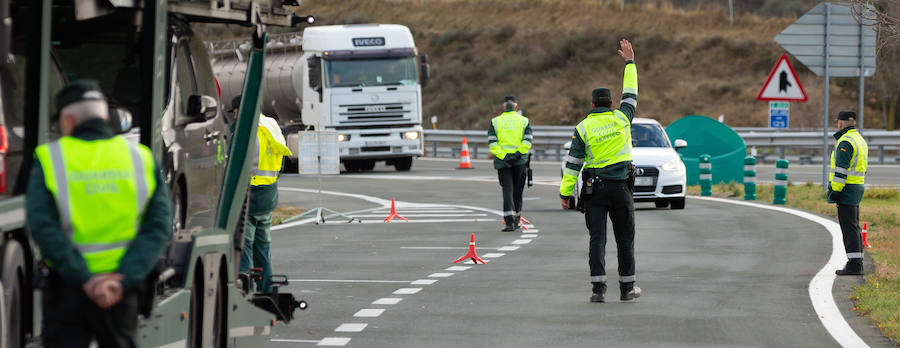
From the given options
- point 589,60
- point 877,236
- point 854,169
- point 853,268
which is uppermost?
point 589,60

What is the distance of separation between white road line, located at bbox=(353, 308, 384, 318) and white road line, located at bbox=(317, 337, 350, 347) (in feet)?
4.01

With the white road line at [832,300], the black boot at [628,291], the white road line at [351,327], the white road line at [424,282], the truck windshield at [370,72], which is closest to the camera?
the white road line at [832,300]

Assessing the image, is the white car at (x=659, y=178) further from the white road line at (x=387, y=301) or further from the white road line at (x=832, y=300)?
the white road line at (x=387, y=301)

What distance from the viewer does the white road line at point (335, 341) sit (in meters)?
10.4

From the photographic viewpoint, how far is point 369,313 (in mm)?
12086

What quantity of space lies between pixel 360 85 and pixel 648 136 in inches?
515

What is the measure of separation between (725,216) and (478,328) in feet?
43.8

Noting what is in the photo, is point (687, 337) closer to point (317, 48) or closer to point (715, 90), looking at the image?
point (317, 48)

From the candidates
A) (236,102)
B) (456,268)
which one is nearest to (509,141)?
(456,268)

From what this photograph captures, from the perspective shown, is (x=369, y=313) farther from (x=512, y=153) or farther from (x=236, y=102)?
(x=512, y=153)

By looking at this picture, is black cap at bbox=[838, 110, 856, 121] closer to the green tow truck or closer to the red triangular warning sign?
the green tow truck

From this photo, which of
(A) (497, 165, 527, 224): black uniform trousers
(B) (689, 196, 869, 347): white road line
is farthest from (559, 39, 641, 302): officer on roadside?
(A) (497, 165, 527, 224): black uniform trousers

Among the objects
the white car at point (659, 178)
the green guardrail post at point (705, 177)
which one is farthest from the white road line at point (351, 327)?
the green guardrail post at point (705, 177)

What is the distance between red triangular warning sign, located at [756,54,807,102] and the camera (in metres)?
28.6
